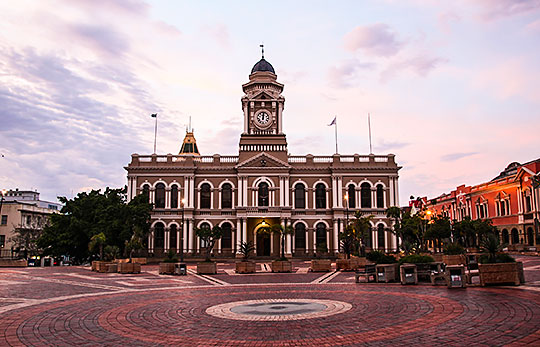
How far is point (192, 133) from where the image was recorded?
87.9 metres

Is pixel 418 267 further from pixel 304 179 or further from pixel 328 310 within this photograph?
pixel 304 179

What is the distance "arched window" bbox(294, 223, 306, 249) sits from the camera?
159 feet

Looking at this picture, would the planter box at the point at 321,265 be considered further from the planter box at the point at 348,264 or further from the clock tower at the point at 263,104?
the clock tower at the point at 263,104

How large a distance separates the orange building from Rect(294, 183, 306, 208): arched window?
2260 cm

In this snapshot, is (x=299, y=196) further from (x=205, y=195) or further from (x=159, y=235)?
(x=159, y=235)

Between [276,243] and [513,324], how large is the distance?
130ft

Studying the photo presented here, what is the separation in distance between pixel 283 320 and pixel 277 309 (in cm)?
165

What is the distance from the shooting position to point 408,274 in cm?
1647

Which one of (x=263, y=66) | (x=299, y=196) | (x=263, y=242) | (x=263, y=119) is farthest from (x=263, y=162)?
(x=263, y=66)

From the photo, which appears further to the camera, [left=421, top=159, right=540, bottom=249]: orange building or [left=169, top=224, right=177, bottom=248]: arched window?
[left=421, top=159, right=540, bottom=249]: orange building

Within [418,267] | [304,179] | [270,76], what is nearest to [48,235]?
[304,179]

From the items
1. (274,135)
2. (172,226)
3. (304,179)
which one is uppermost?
(274,135)

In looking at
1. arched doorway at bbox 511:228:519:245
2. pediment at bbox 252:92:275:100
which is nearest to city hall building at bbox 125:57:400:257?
pediment at bbox 252:92:275:100

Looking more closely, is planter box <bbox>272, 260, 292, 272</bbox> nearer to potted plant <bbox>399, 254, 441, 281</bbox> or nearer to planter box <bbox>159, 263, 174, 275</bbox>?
planter box <bbox>159, 263, 174, 275</bbox>
